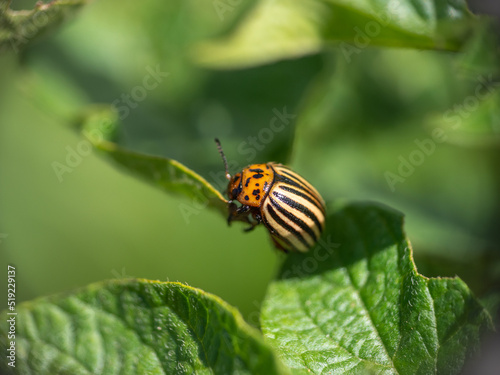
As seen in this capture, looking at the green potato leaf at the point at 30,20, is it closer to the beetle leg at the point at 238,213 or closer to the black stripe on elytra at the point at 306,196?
the beetle leg at the point at 238,213

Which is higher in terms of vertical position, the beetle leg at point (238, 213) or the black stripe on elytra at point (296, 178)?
the black stripe on elytra at point (296, 178)

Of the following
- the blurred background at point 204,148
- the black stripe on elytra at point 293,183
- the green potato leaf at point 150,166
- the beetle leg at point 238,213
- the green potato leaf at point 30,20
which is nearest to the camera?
the green potato leaf at point 150,166

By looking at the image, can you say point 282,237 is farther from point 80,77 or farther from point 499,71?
point 80,77

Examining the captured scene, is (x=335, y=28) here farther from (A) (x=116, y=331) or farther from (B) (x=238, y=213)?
(A) (x=116, y=331)

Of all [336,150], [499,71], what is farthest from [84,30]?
[499,71]

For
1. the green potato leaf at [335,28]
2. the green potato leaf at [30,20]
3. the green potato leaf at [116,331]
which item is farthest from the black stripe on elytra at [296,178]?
the green potato leaf at [30,20]

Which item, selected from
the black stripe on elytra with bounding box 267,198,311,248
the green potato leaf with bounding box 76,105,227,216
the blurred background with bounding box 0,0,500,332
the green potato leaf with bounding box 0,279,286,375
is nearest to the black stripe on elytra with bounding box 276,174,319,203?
the black stripe on elytra with bounding box 267,198,311,248
